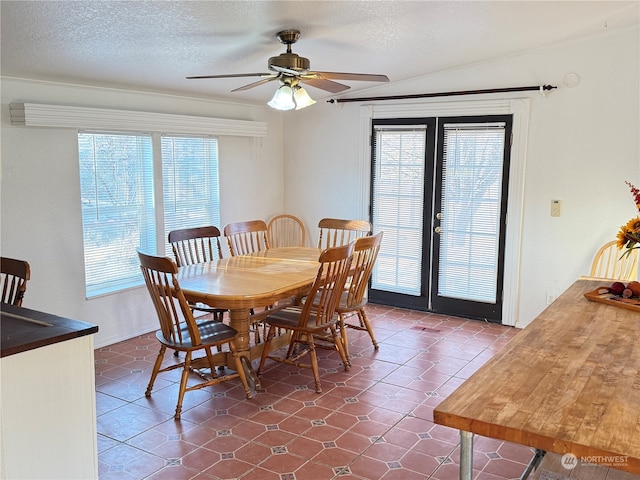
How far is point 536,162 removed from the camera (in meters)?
4.76

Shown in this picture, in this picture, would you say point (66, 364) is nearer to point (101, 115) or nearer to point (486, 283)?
point (101, 115)

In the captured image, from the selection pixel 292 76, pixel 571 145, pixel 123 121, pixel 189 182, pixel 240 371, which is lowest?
pixel 240 371

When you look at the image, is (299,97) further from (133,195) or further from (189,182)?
(189,182)

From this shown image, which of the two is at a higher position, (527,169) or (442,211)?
(527,169)

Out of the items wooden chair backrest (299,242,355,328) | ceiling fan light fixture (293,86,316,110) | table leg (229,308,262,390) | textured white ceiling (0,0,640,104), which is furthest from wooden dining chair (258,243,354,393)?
textured white ceiling (0,0,640,104)

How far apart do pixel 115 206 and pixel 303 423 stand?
2.40 meters

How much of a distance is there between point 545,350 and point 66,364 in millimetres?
1674

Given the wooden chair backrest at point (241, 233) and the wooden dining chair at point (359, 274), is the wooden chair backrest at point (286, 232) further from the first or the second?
the wooden dining chair at point (359, 274)

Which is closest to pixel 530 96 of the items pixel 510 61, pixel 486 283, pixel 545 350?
pixel 510 61

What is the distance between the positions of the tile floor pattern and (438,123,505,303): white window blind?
0.83 meters

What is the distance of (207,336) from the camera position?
3.45 m

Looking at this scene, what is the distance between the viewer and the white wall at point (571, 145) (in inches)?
172

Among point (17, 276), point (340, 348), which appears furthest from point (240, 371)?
point (17, 276)

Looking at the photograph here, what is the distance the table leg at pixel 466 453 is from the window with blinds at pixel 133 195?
3495 millimetres
